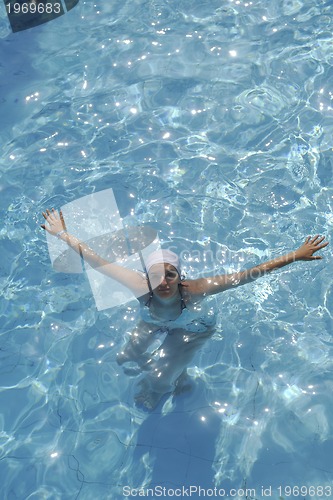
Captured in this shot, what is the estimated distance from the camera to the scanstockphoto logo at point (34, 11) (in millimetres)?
8078

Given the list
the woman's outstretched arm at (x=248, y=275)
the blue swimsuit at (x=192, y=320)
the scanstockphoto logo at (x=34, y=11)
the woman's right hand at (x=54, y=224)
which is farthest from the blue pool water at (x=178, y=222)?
the woman's right hand at (x=54, y=224)

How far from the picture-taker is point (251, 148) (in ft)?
21.7

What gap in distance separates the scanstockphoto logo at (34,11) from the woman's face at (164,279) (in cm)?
507

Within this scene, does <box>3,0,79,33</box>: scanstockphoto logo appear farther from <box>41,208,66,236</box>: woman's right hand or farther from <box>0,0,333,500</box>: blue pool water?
<box>41,208,66,236</box>: woman's right hand

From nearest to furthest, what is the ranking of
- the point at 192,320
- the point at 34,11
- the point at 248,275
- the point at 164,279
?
the point at 164,279
the point at 248,275
the point at 192,320
the point at 34,11

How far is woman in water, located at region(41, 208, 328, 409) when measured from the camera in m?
4.57

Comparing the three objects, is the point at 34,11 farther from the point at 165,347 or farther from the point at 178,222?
the point at 165,347

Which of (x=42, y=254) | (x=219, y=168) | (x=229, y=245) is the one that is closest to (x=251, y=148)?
(x=219, y=168)

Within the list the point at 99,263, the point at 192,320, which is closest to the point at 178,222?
the point at 192,320

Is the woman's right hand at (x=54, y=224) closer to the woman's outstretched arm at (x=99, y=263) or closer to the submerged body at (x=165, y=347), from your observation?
the woman's outstretched arm at (x=99, y=263)

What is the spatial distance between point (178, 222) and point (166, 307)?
5.40 feet

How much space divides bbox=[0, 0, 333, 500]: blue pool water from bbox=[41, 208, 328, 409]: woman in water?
0.20m

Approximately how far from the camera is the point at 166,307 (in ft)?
15.5

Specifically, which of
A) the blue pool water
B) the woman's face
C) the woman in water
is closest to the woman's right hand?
the woman in water
